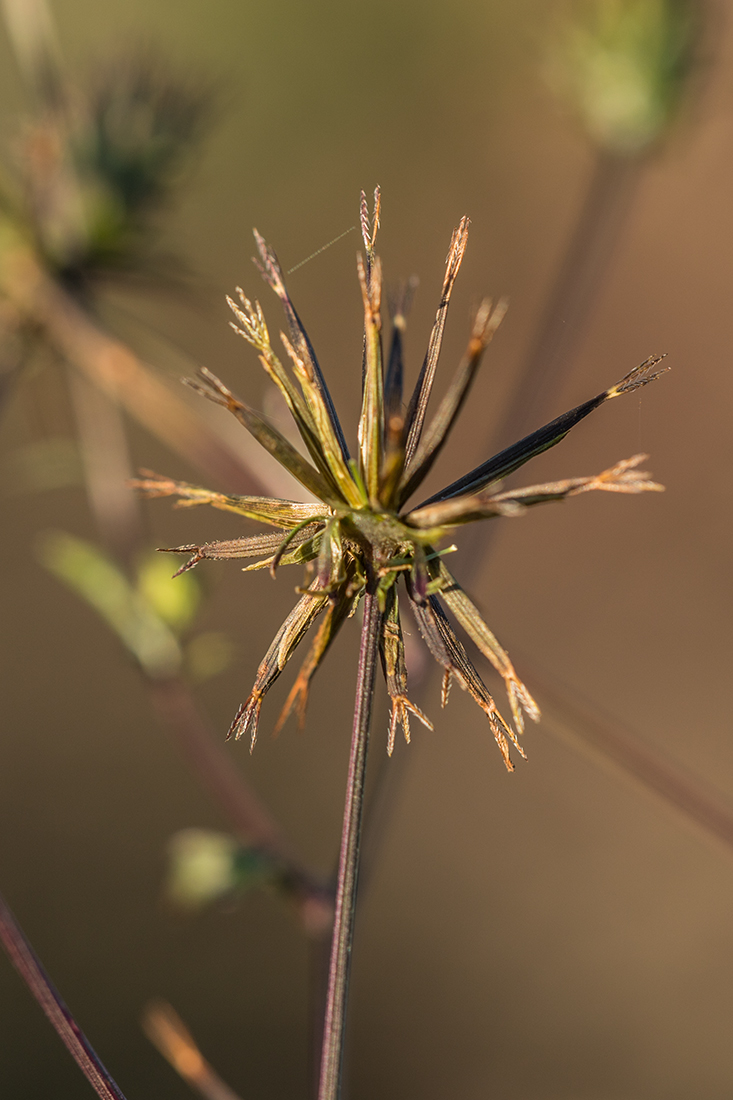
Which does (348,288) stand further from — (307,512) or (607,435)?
(307,512)

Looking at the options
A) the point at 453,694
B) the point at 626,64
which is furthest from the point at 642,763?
the point at 453,694

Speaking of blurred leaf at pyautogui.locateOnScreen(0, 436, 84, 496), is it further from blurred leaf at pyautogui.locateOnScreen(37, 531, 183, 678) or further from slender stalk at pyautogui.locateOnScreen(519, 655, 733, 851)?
slender stalk at pyautogui.locateOnScreen(519, 655, 733, 851)

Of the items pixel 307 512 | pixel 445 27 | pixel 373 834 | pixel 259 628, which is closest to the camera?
pixel 307 512

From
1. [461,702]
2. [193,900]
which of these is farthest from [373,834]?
[461,702]

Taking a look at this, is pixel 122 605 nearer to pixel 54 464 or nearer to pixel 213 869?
pixel 54 464

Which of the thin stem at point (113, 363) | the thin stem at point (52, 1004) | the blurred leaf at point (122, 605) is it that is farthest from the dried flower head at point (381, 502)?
the thin stem at point (113, 363)

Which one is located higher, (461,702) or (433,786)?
(461,702)
